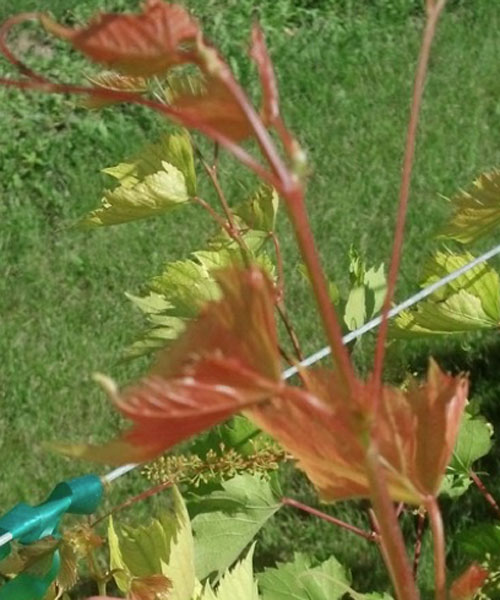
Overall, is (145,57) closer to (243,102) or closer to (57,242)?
(243,102)

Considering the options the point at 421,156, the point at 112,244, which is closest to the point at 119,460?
the point at 112,244

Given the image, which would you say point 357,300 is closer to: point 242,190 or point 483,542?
point 483,542

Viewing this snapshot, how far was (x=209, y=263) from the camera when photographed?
0.89 metres

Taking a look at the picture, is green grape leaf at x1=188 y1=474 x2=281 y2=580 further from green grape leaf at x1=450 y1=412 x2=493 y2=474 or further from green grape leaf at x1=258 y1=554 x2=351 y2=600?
green grape leaf at x1=450 y1=412 x2=493 y2=474

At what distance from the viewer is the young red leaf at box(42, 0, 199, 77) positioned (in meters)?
0.29

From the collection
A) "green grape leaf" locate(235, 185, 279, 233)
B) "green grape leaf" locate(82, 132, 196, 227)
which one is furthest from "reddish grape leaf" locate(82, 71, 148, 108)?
"green grape leaf" locate(235, 185, 279, 233)

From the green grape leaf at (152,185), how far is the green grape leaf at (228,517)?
0.26 meters

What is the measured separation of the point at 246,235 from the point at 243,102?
0.67 m

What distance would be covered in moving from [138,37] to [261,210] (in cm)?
67

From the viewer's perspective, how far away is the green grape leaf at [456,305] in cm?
92

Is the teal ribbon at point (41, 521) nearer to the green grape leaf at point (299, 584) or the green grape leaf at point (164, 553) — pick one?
the green grape leaf at point (164, 553)

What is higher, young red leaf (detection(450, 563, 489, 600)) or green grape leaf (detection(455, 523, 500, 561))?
young red leaf (detection(450, 563, 489, 600))

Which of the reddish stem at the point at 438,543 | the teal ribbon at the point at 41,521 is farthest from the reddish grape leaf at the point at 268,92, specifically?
the teal ribbon at the point at 41,521

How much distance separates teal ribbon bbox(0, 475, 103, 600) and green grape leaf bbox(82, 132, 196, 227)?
0.21m
